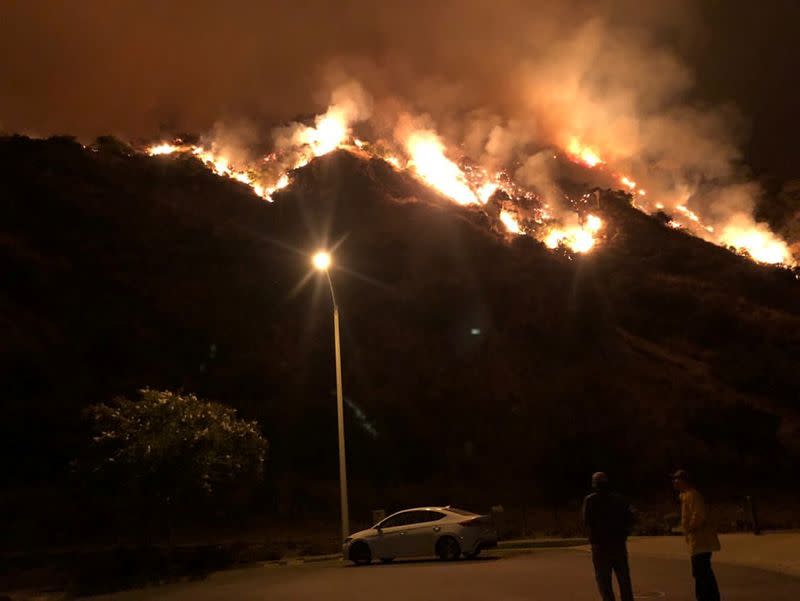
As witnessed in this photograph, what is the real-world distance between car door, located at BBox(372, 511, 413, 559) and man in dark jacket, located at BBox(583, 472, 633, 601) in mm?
9560

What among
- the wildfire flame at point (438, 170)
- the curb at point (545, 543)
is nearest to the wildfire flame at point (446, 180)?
the wildfire flame at point (438, 170)

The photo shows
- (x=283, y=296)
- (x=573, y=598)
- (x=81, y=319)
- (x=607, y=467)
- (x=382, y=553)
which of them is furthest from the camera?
(x=283, y=296)

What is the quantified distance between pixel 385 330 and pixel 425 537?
35406mm

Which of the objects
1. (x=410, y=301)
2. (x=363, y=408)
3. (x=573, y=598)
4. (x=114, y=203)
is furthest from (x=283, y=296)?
(x=573, y=598)

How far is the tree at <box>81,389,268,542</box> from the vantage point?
62.2 ft

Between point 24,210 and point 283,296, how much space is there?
952 inches

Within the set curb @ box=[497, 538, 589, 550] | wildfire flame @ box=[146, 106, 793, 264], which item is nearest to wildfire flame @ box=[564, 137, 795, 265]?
wildfire flame @ box=[146, 106, 793, 264]

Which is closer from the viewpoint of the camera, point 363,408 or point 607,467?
point 607,467

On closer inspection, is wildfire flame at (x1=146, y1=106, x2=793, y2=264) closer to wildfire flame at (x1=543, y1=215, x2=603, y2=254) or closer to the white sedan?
wildfire flame at (x1=543, y1=215, x2=603, y2=254)

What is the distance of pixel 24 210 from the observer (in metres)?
59.8

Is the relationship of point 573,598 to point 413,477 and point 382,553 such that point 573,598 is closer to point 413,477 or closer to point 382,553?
point 382,553

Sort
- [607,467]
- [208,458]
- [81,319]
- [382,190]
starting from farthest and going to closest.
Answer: [382,190] → [81,319] → [607,467] → [208,458]

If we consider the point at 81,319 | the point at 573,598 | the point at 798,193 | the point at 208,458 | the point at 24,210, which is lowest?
the point at 573,598

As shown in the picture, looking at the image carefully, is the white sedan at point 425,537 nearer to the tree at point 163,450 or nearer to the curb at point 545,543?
the curb at point 545,543
